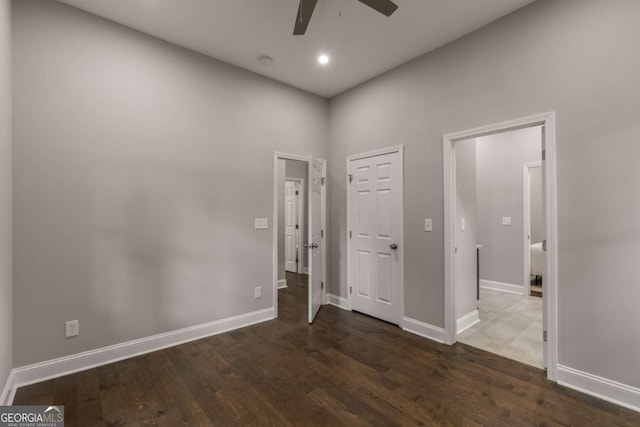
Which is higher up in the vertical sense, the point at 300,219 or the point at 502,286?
the point at 300,219

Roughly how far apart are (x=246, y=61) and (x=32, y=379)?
3.62m

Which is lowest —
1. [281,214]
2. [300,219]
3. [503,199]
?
[300,219]

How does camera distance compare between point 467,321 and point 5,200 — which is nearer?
point 5,200

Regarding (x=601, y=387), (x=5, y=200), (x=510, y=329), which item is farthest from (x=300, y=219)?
(x=601, y=387)

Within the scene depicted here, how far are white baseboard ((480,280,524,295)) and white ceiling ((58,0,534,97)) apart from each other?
4151 millimetres

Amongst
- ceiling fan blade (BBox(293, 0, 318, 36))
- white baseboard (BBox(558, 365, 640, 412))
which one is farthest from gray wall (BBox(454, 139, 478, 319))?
ceiling fan blade (BBox(293, 0, 318, 36))

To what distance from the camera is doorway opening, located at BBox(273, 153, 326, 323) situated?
144 inches

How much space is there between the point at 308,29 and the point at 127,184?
91.0 inches

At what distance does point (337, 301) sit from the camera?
13.9 feet

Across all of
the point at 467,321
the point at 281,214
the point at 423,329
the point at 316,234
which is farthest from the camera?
the point at 281,214

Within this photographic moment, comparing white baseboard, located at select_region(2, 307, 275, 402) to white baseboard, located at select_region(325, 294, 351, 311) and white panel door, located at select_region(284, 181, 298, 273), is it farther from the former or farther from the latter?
white panel door, located at select_region(284, 181, 298, 273)

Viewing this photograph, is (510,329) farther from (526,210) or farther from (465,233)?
(526,210)

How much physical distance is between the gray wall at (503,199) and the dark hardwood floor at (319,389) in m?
2.81

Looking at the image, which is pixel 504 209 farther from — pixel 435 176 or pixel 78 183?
pixel 78 183
